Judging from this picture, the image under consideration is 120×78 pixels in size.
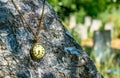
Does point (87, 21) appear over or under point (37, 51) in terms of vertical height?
over

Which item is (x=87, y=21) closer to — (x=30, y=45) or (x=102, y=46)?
(x=102, y=46)

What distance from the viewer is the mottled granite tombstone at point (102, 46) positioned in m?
7.41

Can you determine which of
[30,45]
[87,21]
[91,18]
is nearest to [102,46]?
[87,21]

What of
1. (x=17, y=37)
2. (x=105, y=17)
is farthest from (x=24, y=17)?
(x=105, y=17)

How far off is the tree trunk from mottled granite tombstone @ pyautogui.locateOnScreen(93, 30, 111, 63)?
4801 mm

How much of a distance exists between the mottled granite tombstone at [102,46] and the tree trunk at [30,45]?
480cm

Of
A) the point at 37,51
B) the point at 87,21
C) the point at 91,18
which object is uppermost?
the point at 91,18

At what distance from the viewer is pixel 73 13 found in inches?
519

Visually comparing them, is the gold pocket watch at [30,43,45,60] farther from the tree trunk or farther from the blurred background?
the blurred background

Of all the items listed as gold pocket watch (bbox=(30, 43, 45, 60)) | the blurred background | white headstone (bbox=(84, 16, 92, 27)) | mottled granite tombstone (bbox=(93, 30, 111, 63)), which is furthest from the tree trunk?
white headstone (bbox=(84, 16, 92, 27))

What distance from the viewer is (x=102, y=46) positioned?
774 centimetres

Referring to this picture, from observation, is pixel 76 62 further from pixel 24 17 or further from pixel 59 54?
pixel 24 17

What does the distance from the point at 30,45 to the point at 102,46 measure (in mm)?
5495

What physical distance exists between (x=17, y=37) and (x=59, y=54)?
0.97 feet
